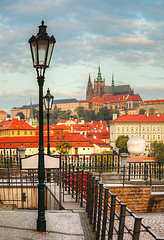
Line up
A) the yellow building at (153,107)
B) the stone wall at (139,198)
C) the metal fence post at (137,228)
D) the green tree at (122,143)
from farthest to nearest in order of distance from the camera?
the yellow building at (153,107) → the green tree at (122,143) → the stone wall at (139,198) → the metal fence post at (137,228)

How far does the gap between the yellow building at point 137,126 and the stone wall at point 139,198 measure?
131 m

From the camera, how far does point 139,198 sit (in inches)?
539

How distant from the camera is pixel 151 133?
5797 inches

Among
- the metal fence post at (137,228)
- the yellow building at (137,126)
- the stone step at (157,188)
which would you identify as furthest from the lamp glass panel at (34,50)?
the yellow building at (137,126)

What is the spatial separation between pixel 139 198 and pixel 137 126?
438 feet

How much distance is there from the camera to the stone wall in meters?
13.5

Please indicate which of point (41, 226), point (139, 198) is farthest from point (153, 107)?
point (41, 226)

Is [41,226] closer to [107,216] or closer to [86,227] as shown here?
[86,227]

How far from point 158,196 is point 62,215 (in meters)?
6.05

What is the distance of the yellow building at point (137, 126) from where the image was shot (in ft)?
476

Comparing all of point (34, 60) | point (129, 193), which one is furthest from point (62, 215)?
point (129, 193)

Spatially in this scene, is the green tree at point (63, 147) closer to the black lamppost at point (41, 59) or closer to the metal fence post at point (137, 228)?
the black lamppost at point (41, 59)

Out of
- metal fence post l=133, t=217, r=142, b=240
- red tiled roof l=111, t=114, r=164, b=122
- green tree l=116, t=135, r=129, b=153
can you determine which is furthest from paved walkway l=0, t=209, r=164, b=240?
red tiled roof l=111, t=114, r=164, b=122

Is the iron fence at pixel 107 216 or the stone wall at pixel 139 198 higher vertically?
the iron fence at pixel 107 216
